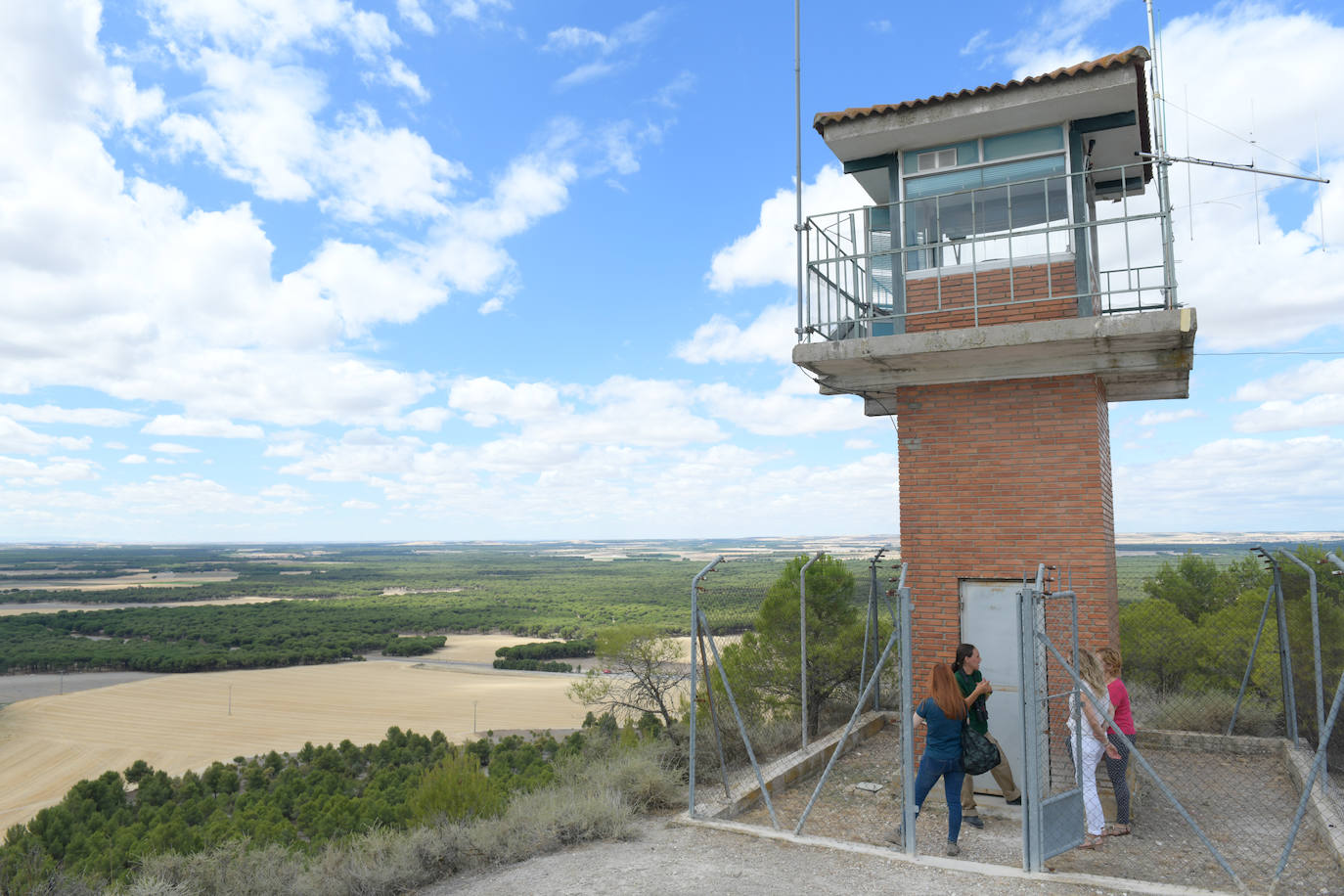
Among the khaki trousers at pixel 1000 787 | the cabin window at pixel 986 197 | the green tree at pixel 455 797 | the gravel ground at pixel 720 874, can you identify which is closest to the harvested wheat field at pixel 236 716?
the green tree at pixel 455 797

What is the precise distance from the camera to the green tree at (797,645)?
1538cm

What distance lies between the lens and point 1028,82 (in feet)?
30.6

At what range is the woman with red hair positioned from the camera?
22.6 ft

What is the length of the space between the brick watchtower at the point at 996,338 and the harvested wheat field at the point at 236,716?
106ft

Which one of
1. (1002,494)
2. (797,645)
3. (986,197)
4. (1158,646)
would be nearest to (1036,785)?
(1002,494)

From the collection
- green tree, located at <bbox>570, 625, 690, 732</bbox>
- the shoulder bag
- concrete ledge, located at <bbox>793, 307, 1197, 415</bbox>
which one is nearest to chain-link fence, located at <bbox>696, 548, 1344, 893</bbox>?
the shoulder bag

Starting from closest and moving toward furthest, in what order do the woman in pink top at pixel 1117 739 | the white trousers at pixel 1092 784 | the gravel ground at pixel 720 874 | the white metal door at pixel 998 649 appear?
the gravel ground at pixel 720 874 < the white trousers at pixel 1092 784 < the woman in pink top at pixel 1117 739 < the white metal door at pixel 998 649

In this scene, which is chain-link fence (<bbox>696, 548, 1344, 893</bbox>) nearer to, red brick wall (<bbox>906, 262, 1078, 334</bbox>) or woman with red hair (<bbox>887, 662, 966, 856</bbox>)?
woman with red hair (<bbox>887, 662, 966, 856</bbox>)

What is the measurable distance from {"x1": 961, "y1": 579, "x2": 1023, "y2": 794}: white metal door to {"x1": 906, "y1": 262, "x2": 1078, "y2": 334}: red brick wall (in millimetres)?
3169

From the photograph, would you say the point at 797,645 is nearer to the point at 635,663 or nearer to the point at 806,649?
the point at 806,649

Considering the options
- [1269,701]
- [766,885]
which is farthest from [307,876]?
[1269,701]

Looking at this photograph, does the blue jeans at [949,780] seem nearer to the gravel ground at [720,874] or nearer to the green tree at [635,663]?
the gravel ground at [720,874]

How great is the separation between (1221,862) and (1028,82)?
320 inches

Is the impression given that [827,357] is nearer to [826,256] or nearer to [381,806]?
[826,256]
